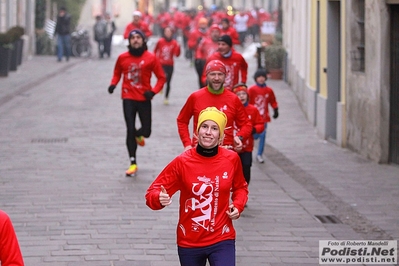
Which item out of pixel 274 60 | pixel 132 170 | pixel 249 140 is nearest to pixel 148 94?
pixel 132 170

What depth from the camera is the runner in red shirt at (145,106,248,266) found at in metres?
5.34

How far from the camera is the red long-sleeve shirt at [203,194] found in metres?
5.41

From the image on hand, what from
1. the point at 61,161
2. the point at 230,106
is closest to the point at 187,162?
the point at 230,106

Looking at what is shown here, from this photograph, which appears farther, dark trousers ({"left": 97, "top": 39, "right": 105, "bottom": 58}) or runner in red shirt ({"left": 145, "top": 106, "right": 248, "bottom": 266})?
dark trousers ({"left": 97, "top": 39, "right": 105, "bottom": 58})

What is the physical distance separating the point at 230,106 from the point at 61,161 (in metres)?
4.85

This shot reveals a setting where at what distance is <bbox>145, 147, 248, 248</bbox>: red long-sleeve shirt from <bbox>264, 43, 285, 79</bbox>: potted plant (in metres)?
20.8

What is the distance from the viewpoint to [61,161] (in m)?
12.7

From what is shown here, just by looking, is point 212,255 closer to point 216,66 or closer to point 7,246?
point 7,246

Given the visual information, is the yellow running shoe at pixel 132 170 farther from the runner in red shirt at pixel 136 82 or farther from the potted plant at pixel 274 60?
the potted plant at pixel 274 60

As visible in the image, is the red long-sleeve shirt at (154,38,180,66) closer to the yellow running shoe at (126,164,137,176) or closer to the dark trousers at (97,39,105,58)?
the yellow running shoe at (126,164,137,176)

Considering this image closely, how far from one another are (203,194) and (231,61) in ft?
22.4

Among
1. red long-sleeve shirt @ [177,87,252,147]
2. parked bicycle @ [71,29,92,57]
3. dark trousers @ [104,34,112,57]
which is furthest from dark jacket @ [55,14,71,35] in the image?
red long-sleeve shirt @ [177,87,252,147]

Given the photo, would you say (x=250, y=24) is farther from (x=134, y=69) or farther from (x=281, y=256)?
(x=281, y=256)

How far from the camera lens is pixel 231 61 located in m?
12.1
